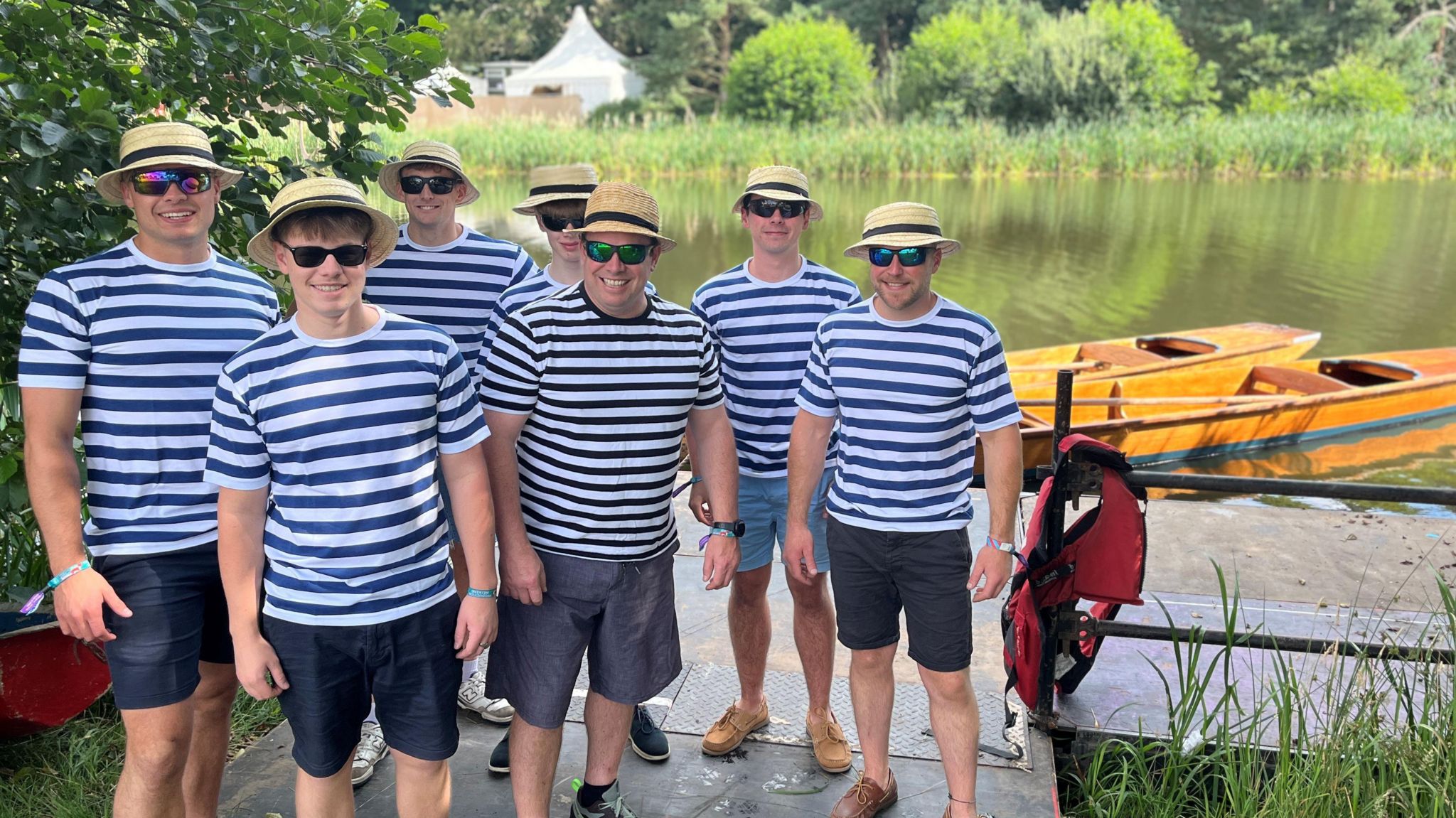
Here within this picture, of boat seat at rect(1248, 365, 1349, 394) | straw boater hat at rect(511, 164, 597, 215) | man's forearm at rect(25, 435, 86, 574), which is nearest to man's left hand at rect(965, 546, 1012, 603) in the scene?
straw boater hat at rect(511, 164, 597, 215)

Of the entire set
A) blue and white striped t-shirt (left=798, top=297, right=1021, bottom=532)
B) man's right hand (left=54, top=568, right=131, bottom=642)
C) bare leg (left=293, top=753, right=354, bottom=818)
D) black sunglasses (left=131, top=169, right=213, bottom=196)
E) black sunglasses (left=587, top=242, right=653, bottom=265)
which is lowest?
bare leg (left=293, top=753, right=354, bottom=818)

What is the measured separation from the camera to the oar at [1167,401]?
8.48m

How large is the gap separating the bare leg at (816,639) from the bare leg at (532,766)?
0.88 meters

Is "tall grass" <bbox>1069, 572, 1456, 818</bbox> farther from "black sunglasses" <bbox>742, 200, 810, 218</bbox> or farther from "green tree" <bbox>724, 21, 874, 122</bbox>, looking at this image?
"green tree" <bbox>724, 21, 874, 122</bbox>

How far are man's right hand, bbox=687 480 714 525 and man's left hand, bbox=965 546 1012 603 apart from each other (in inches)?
29.2

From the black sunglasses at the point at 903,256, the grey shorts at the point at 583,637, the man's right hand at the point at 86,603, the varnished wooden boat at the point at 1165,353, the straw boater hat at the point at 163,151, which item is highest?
the straw boater hat at the point at 163,151

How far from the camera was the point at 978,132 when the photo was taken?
28469mm

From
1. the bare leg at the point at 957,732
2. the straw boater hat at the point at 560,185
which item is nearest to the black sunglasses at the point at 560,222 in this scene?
the straw boater hat at the point at 560,185

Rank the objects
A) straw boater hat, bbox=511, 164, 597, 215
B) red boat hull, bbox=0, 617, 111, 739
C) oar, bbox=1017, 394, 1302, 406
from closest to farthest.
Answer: red boat hull, bbox=0, 617, 111, 739
straw boater hat, bbox=511, 164, 597, 215
oar, bbox=1017, 394, 1302, 406

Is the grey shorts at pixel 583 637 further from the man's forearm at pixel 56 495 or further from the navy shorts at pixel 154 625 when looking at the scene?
the man's forearm at pixel 56 495

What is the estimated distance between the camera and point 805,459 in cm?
323

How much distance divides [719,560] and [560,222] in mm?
1260

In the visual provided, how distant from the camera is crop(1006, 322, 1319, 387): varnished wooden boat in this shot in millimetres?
9867

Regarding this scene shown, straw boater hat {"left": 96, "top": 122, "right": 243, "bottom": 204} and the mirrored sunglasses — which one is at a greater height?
straw boater hat {"left": 96, "top": 122, "right": 243, "bottom": 204}
